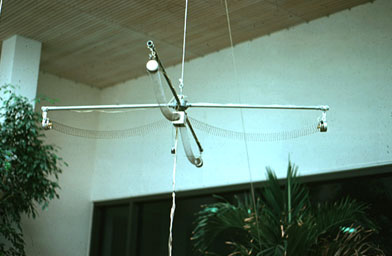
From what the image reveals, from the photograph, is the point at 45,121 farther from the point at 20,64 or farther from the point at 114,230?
the point at 114,230

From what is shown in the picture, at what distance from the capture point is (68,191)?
661cm

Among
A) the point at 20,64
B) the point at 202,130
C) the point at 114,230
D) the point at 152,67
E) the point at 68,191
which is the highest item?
the point at 20,64

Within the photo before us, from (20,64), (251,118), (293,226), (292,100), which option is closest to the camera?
(293,226)

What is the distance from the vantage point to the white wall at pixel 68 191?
629 cm

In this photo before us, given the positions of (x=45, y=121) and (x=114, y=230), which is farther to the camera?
(x=114, y=230)

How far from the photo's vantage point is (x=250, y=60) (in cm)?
568

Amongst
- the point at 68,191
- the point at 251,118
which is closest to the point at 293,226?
the point at 251,118

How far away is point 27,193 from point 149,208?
1.69m

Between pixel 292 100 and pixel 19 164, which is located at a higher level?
pixel 292 100

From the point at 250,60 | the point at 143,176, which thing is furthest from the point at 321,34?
the point at 143,176

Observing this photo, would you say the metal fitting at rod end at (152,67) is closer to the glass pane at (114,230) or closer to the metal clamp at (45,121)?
the metal clamp at (45,121)

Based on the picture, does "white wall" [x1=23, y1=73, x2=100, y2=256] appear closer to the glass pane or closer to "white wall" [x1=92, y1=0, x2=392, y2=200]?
the glass pane

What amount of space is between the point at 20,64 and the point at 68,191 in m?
1.78

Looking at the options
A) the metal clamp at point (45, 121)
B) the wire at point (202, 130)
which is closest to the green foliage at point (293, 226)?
the wire at point (202, 130)
